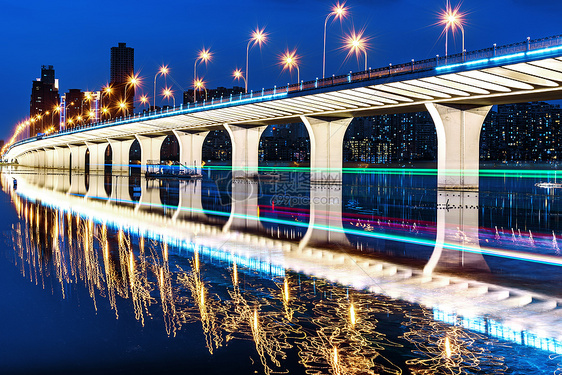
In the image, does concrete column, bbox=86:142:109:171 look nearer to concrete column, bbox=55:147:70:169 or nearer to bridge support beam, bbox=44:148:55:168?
concrete column, bbox=55:147:70:169

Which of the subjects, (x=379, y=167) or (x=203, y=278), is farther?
(x=379, y=167)

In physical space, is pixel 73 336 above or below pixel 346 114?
below

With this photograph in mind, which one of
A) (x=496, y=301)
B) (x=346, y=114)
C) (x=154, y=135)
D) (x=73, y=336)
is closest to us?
(x=73, y=336)

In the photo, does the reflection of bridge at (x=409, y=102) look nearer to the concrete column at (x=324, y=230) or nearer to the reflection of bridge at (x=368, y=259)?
the reflection of bridge at (x=368, y=259)

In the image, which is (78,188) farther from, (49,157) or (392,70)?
(49,157)

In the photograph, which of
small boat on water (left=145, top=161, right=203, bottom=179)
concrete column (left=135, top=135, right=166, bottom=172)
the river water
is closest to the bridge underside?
small boat on water (left=145, top=161, right=203, bottom=179)

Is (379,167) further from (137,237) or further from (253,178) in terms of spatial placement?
(137,237)

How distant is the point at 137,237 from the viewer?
12875 millimetres

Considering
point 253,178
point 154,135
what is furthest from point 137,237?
point 154,135

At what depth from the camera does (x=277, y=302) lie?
6.79 m

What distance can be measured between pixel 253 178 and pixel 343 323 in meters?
53.9

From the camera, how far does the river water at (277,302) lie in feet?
15.7

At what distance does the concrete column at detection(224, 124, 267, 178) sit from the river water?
45.8m

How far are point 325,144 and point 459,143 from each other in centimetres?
1480
